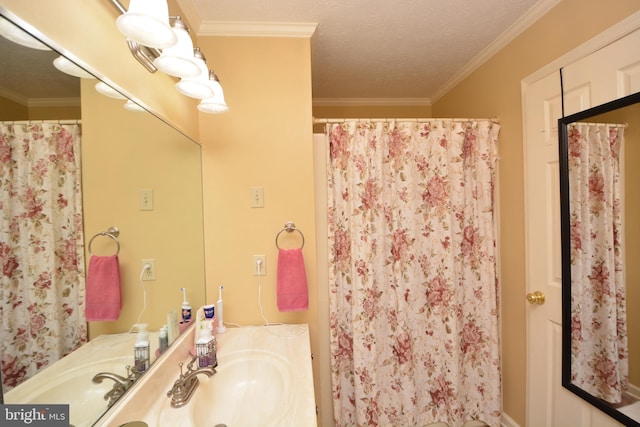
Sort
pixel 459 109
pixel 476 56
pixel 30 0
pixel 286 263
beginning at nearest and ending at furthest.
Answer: pixel 30 0 < pixel 286 263 < pixel 476 56 < pixel 459 109

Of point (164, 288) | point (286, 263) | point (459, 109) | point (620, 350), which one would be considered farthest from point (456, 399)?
point (459, 109)

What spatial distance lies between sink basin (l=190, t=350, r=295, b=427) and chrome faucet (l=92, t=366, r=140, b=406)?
0.71ft

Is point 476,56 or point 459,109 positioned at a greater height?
point 476,56

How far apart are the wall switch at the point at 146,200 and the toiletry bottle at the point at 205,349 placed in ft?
1.82

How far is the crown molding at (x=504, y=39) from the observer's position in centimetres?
→ 138

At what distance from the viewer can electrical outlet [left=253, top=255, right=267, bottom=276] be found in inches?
59.7

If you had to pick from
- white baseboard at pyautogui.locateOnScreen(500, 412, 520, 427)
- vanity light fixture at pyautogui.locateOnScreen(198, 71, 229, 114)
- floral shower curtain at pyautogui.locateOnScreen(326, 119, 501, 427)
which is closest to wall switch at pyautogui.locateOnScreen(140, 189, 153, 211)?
vanity light fixture at pyautogui.locateOnScreen(198, 71, 229, 114)

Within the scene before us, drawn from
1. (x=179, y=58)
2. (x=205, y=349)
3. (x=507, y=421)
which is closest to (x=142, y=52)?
(x=179, y=58)

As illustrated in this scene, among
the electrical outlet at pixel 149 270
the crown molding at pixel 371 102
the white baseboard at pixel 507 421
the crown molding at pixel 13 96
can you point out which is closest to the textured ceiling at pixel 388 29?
the crown molding at pixel 371 102

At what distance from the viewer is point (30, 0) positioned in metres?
0.57

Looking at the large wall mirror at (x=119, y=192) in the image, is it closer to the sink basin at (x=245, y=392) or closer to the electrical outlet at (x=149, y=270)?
the electrical outlet at (x=149, y=270)

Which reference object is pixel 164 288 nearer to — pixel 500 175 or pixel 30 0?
pixel 30 0

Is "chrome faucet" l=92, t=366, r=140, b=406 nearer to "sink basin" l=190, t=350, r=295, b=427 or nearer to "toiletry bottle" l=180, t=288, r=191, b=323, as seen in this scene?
"sink basin" l=190, t=350, r=295, b=427

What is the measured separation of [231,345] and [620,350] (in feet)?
5.55
